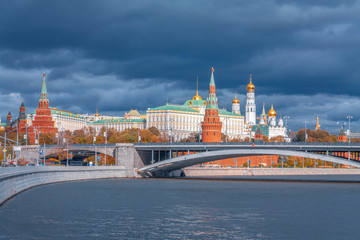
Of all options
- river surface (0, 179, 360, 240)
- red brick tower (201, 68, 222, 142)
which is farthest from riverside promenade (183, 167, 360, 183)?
river surface (0, 179, 360, 240)

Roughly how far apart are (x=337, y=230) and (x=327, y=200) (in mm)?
22249

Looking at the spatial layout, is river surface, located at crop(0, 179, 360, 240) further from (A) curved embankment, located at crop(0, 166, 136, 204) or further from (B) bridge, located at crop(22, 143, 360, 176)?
(B) bridge, located at crop(22, 143, 360, 176)

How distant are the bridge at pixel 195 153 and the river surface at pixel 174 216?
98.9 ft

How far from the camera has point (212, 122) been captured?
187 metres

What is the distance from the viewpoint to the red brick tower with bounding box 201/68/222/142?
186500mm

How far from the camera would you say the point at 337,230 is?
39188mm

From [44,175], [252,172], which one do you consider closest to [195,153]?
[44,175]

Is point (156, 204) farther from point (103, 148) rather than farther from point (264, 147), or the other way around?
point (103, 148)

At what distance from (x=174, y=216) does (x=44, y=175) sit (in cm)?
3306

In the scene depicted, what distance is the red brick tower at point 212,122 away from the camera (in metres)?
186

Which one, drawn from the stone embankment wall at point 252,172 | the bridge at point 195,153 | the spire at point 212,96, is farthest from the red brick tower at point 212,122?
the bridge at point 195,153

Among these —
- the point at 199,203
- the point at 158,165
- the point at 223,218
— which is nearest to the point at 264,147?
the point at 158,165

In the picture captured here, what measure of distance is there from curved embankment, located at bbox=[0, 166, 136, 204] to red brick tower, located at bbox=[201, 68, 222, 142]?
81467 mm

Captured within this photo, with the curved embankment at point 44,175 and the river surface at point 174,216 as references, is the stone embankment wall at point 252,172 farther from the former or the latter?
the river surface at point 174,216
